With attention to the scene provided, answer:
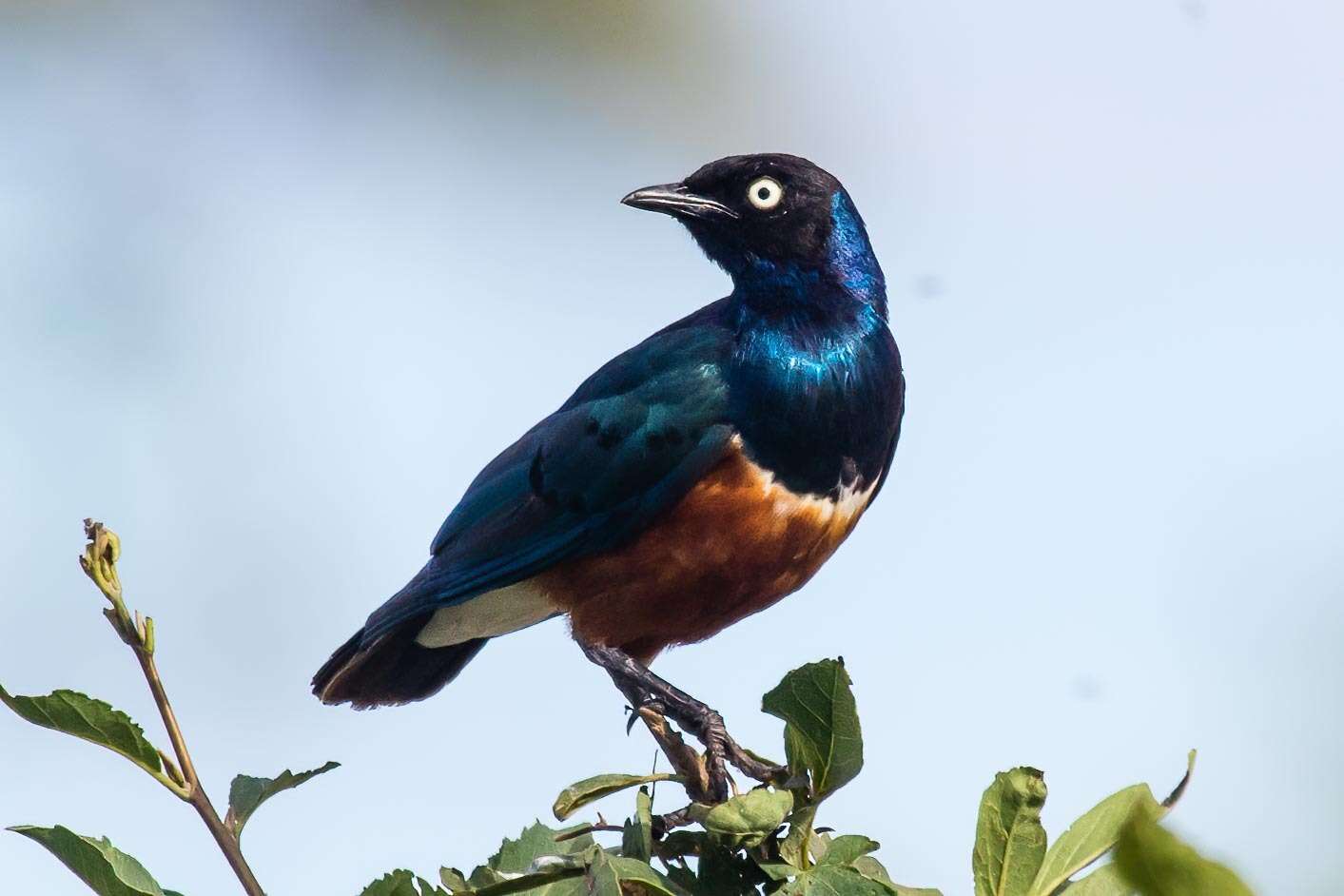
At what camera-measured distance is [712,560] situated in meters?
4.37

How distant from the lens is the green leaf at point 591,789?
233 cm

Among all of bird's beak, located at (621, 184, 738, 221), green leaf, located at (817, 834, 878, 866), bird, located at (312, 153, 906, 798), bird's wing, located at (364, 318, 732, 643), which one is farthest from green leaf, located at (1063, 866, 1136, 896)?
bird's beak, located at (621, 184, 738, 221)

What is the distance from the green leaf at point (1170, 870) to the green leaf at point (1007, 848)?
4.16 feet

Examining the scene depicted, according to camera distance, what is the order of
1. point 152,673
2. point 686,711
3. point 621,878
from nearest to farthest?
point 152,673
point 621,878
point 686,711

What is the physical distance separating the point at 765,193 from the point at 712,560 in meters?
1.16

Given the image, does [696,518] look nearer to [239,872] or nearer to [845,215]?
[845,215]

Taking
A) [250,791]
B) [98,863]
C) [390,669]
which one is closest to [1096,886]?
[250,791]

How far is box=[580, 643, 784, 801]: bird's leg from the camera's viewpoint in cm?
298

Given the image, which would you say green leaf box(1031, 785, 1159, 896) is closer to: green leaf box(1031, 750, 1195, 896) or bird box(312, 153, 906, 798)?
green leaf box(1031, 750, 1195, 896)

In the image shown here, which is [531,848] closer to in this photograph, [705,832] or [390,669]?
[705,832]

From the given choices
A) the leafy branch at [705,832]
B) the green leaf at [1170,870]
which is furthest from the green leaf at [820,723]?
the green leaf at [1170,870]

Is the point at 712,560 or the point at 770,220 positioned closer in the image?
the point at 712,560

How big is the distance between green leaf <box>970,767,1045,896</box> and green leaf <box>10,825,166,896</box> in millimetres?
1051

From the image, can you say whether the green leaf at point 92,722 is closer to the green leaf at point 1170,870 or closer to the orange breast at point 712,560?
the green leaf at point 1170,870
